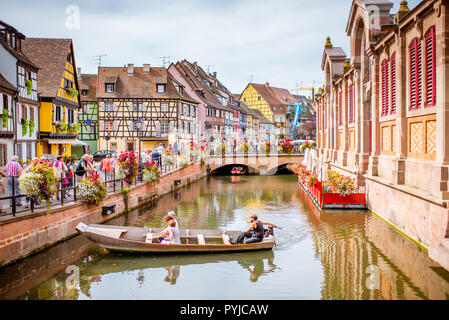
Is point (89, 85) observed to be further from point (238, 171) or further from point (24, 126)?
point (24, 126)

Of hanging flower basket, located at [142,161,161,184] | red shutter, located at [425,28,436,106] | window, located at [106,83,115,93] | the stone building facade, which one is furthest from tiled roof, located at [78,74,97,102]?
red shutter, located at [425,28,436,106]

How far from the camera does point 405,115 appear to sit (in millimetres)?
15750

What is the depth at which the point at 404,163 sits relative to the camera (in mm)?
15602

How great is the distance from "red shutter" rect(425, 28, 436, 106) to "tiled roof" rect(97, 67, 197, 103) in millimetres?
38665

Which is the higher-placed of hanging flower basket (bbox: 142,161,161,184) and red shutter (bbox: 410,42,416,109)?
red shutter (bbox: 410,42,416,109)

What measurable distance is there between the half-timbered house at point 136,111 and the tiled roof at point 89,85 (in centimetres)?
267

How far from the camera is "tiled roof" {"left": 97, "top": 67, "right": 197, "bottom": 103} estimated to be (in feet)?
165

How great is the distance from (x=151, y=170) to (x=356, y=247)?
13470 mm

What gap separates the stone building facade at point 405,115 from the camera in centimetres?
1208

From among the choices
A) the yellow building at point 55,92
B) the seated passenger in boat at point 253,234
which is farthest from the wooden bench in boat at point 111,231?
the yellow building at point 55,92

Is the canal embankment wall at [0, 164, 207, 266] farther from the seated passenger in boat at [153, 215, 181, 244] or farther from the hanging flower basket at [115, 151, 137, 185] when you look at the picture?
the seated passenger in boat at [153, 215, 181, 244]

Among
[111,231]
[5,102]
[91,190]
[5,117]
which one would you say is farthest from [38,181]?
[5,102]

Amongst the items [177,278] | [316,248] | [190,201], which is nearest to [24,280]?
[177,278]

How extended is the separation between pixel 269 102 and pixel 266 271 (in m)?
80.1
